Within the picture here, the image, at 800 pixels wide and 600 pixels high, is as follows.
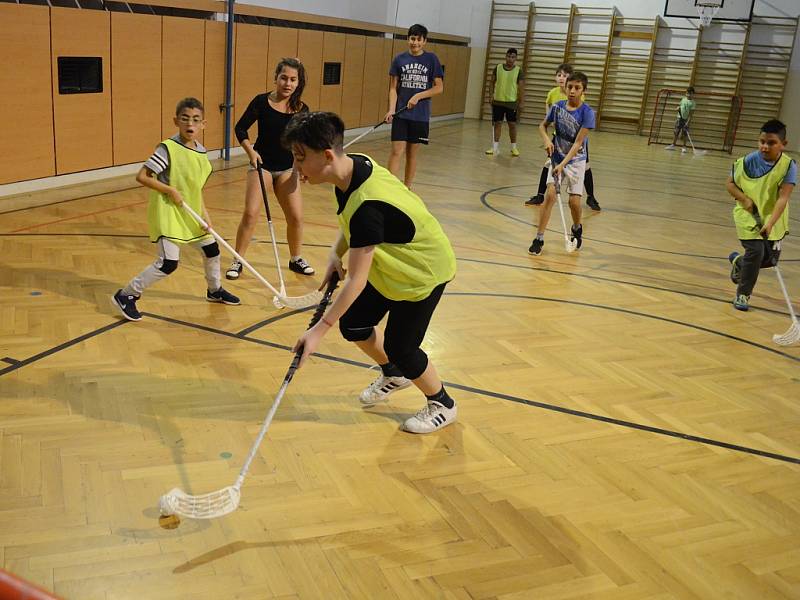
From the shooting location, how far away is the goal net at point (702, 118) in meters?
17.1

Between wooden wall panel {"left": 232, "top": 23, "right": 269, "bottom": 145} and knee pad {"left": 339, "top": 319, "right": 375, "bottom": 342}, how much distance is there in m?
7.50

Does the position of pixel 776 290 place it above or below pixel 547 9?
below

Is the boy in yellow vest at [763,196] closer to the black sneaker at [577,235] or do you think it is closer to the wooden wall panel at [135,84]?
the black sneaker at [577,235]

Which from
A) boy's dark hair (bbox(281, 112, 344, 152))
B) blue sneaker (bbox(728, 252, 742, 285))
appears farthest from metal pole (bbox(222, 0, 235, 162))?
boy's dark hair (bbox(281, 112, 344, 152))

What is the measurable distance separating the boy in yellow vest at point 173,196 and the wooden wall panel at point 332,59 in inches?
318

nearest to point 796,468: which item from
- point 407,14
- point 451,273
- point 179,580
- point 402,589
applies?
point 451,273

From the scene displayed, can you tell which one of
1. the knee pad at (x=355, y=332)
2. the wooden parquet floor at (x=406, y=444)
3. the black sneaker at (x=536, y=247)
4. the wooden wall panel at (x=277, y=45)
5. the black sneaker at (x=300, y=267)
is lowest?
the wooden parquet floor at (x=406, y=444)

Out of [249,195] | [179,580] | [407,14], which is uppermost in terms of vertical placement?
[407,14]

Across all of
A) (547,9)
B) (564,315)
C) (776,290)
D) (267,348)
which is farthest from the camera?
(547,9)

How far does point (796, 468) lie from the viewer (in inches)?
128

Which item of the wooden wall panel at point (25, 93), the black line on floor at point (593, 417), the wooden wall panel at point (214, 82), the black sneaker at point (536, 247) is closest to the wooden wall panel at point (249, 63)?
the wooden wall panel at point (214, 82)

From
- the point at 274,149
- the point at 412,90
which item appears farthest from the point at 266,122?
the point at 412,90

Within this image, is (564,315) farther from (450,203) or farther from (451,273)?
(450,203)

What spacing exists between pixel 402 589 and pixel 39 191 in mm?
6342
